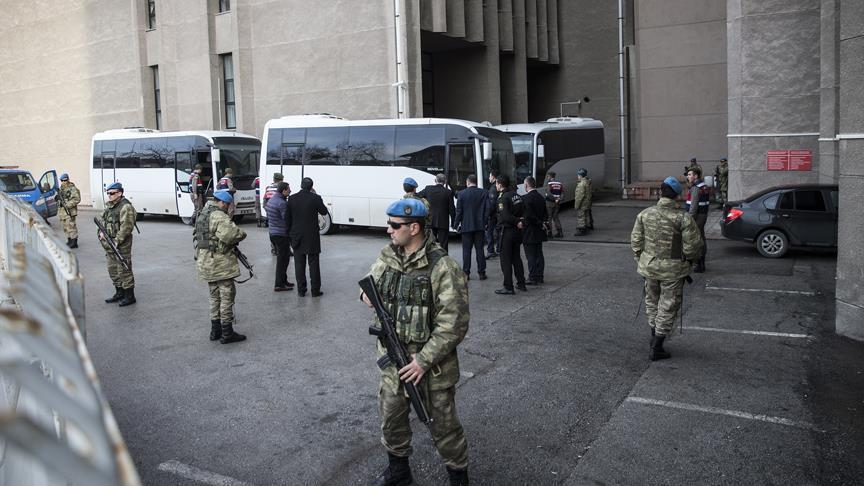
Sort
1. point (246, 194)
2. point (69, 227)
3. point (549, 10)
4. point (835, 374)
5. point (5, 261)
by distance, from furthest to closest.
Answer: point (549, 10) → point (246, 194) → point (69, 227) → point (835, 374) → point (5, 261)

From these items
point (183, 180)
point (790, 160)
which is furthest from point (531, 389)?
point (183, 180)

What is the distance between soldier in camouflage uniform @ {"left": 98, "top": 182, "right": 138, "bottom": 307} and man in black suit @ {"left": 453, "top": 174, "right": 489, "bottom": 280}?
5408mm

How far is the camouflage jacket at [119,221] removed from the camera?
34.9 feet

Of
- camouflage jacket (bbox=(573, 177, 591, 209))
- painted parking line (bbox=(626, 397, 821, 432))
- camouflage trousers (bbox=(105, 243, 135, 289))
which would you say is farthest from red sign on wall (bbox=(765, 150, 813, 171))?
camouflage trousers (bbox=(105, 243, 135, 289))

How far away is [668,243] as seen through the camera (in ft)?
24.2

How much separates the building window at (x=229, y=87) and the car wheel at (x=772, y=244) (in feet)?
74.1

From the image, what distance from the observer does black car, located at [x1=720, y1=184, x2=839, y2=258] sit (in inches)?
543

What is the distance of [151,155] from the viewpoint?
82.7 ft

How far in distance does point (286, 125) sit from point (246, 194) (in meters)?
4.19

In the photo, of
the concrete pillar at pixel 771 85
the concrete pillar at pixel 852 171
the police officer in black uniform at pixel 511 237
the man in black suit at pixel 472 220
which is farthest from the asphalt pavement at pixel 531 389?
the concrete pillar at pixel 771 85

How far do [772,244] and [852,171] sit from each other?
6.78 meters

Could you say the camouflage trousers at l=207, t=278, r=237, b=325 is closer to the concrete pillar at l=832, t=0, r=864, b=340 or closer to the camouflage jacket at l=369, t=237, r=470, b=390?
the camouflage jacket at l=369, t=237, r=470, b=390

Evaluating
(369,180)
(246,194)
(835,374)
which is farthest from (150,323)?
(246,194)

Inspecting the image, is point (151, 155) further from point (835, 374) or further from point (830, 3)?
point (835, 374)
